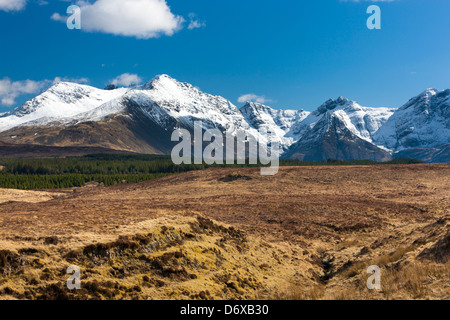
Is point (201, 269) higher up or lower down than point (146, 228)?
lower down

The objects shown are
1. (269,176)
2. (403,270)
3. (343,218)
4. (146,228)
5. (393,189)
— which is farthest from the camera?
(269,176)

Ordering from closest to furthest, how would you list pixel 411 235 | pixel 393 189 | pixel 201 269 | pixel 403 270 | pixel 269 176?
pixel 403 270 < pixel 201 269 < pixel 411 235 < pixel 393 189 < pixel 269 176

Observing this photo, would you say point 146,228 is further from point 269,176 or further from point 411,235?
point 269,176

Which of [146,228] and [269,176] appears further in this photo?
[269,176]

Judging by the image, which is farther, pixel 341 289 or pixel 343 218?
pixel 343 218
